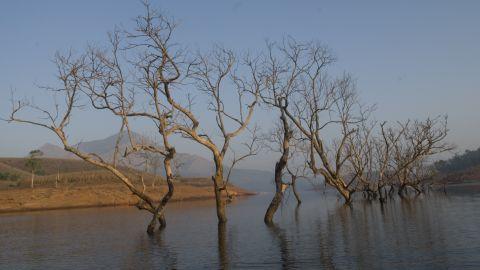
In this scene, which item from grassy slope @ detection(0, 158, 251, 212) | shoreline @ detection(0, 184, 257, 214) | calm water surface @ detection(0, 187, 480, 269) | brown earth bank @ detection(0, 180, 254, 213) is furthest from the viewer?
grassy slope @ detection(0, 158, 251, 212)

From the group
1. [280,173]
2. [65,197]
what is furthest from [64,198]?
[280,173]

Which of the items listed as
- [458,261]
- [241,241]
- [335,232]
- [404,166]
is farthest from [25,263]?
[404,166]

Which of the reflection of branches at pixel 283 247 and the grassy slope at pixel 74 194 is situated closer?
the reflection of branches at pixel 283 247

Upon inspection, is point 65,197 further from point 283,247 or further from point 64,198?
point 283,247

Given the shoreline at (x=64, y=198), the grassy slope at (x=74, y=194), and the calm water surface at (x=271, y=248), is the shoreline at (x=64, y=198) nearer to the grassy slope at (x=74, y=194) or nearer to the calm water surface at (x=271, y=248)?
the grassy slope at (x=74, y=194)

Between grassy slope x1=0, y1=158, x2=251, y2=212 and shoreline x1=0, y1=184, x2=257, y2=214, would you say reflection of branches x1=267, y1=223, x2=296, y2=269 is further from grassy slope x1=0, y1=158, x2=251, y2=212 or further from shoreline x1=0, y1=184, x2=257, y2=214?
shoreline x1=0, y1=184, x2=257, y2=214

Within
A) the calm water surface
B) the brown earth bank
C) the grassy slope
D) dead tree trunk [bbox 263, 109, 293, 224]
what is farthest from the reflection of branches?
the brown earth bank

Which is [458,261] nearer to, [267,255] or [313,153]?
[267,255]

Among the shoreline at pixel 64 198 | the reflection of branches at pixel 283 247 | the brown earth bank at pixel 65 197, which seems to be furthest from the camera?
the brown earth bank at pixel 65 197

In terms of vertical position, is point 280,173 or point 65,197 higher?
point 280,173

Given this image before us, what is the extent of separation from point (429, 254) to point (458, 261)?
5.14 ft

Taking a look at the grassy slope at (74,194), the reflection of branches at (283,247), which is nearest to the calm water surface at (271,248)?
the reflection of branches at (283,247)

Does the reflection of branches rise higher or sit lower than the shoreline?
lower

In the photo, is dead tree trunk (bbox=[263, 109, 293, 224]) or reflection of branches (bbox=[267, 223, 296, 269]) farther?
dead tree trunk (bbox=[263, 109, 293, 224])
